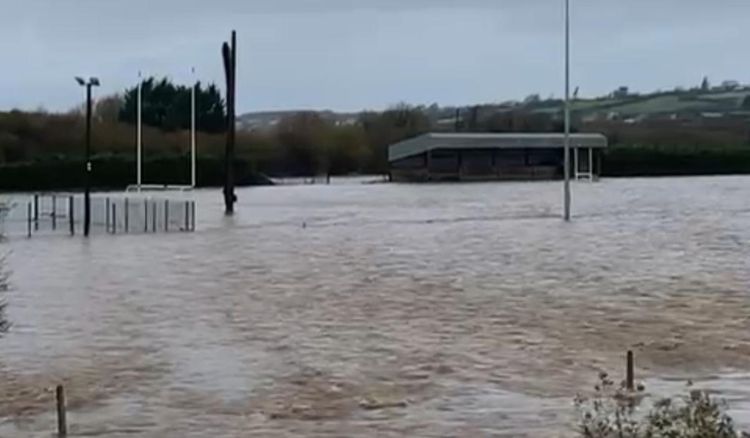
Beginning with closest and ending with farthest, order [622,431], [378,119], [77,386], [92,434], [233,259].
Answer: [622,431], [92,434], [77,386], [233,259], [378,119]

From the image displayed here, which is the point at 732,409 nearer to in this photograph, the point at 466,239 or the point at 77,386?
the point at 77,386

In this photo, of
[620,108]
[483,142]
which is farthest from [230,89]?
[620,108]

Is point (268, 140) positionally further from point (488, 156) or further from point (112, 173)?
point (112, 173)

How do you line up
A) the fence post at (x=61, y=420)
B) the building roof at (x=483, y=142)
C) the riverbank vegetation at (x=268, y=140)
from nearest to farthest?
the fence post at (x=61, y=420) → the riverbank vegetation at (x=268, y=140) → the building roof at (x=483, y=142)

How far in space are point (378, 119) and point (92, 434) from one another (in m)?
109

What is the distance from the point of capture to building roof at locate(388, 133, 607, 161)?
98.2 metres

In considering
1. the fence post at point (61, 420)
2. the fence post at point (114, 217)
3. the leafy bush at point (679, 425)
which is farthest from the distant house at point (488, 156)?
the leafy bush at point (679, 425)

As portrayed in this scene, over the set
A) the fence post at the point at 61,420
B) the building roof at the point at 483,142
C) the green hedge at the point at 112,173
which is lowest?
the fence post at the point at 61,420

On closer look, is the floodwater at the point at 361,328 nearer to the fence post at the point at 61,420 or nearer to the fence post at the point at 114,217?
the fence post at the point at 61,420

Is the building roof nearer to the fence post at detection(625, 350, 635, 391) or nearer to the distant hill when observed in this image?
the distant hill

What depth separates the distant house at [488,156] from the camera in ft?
326

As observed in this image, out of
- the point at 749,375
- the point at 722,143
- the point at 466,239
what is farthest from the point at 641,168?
the point at 749,375

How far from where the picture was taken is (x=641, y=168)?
11350cm

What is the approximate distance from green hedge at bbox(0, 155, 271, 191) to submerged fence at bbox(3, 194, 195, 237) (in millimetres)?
22744
